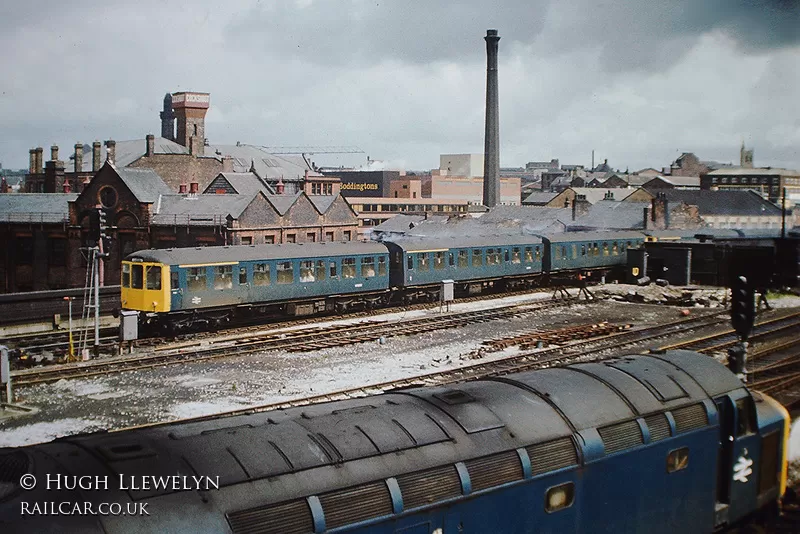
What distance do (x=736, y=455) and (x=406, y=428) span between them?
5.04 meters

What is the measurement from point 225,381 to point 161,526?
1539 cm

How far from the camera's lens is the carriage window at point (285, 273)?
2991 centimetres

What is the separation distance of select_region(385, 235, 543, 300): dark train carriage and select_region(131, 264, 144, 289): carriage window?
39.3 ft

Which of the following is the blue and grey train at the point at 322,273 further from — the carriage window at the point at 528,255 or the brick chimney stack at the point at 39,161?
the brick chimney stack at the point at 39,161

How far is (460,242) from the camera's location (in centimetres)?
3781

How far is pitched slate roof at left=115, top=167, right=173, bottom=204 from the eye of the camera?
4430 centimetres

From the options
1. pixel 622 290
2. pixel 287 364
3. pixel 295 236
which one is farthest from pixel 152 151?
pixel 287 364

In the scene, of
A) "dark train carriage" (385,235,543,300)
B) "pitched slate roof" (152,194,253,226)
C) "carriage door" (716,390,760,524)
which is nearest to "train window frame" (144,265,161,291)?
"dark train carriage" (385,235,543,300)

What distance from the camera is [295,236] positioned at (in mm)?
47062

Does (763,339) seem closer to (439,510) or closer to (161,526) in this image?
(439,510)

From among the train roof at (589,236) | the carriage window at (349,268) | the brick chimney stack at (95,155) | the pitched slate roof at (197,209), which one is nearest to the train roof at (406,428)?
the carriage window at (349,268)

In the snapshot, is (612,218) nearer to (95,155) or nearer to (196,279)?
(95,155)

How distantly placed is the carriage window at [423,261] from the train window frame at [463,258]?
2213mm

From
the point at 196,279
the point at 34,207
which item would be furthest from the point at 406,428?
the point at 34,207
